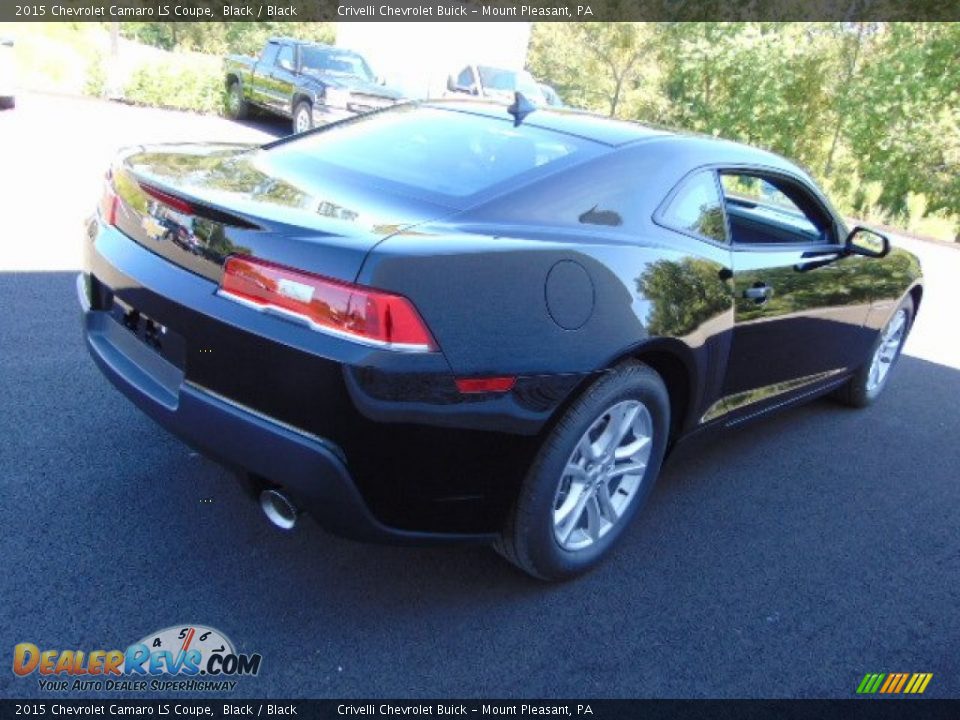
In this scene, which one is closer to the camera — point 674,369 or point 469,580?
point 469,580

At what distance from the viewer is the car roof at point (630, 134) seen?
10.1ft

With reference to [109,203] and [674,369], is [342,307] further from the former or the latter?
[674,369]

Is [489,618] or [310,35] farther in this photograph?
[310,35]

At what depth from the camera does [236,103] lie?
1548cm

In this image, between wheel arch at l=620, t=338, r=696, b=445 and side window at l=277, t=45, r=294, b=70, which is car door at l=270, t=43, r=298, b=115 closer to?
side window at l=277, t=45, r=294, b=70

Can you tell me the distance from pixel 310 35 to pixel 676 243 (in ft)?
118

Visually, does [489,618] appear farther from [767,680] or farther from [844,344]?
[844,344]

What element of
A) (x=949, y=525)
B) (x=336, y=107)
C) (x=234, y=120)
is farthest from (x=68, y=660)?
(x=234, y=120)

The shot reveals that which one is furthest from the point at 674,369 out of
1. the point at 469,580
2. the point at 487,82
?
the point at 487,82

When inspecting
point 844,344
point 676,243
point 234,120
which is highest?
point 676,243

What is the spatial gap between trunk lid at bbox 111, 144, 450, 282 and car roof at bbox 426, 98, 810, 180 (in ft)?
2.81

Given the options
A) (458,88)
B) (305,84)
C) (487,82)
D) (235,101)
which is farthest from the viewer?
(235,101)

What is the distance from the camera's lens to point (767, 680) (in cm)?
247

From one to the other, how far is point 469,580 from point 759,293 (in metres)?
1.61
